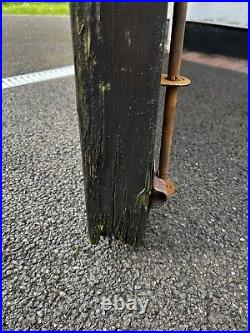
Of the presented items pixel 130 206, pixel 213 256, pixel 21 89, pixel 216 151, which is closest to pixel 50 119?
pixel 21 89

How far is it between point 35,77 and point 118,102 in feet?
7.81

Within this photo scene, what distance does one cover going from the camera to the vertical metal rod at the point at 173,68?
3.28ft

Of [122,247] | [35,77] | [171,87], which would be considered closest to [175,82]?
[171,87]

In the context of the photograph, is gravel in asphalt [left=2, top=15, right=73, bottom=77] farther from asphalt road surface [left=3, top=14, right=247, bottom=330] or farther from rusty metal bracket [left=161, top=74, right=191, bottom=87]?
rusty metal bracket [left=161, top=74, right=191, bottom=87]

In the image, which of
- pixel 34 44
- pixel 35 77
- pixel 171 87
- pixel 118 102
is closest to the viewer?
pixel 118 102

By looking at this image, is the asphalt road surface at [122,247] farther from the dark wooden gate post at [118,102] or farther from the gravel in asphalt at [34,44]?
the gravel in asphalt at [34,44]

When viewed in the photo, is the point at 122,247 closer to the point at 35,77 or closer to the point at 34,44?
the point at 35,77

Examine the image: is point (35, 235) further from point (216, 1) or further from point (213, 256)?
point (216, 1)

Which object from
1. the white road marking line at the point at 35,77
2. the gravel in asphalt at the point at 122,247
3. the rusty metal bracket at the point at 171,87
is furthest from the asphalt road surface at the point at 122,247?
the white road marking line at the point at 35,77

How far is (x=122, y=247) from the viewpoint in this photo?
1.37 m

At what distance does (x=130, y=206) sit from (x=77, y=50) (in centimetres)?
59

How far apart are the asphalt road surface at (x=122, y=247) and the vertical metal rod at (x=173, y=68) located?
1.18ft

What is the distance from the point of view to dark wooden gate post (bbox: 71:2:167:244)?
896 millimetres

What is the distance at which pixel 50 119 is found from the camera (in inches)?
95.1
